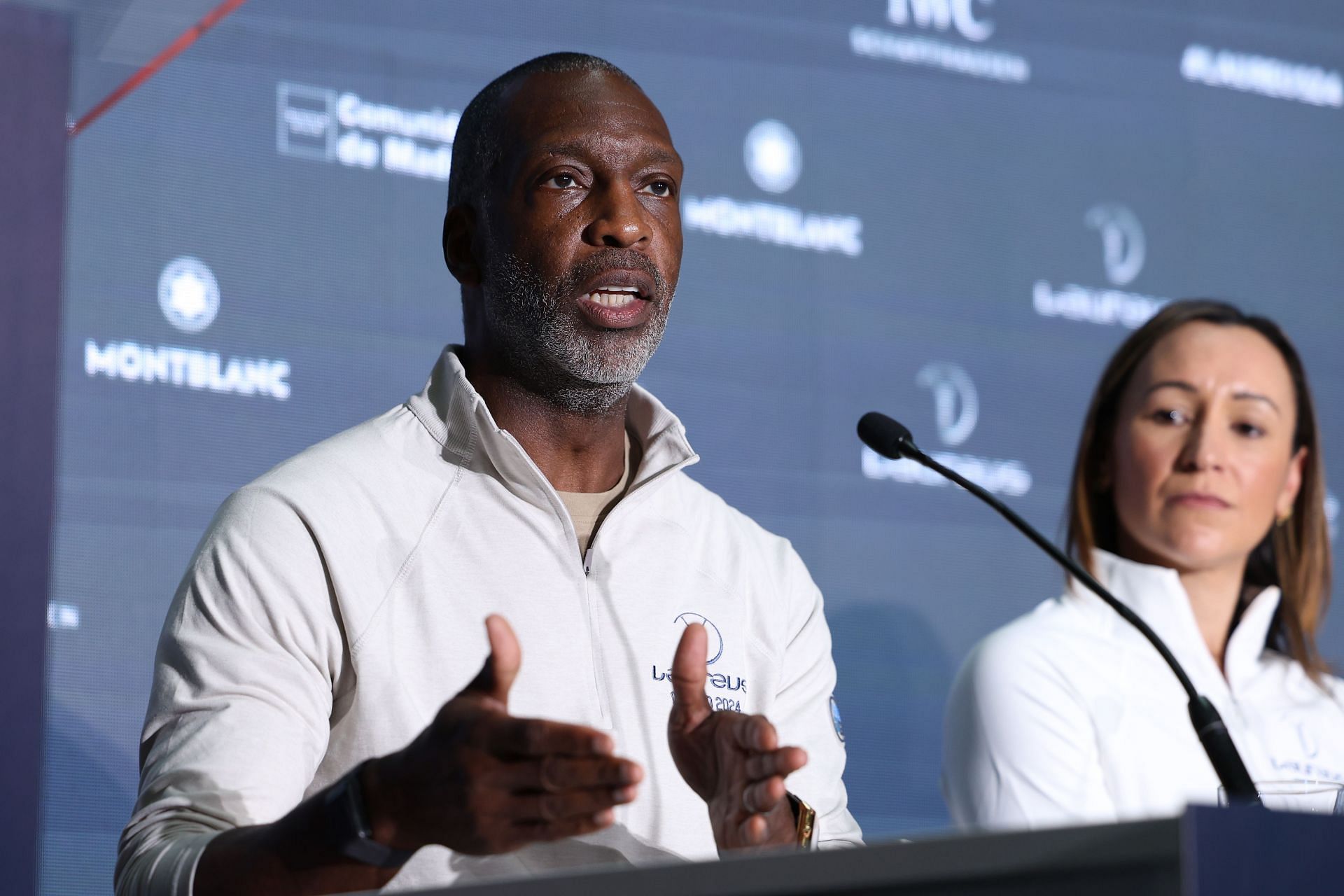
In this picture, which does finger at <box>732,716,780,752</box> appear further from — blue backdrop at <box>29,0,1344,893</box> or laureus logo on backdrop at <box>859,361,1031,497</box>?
laureus logo on backdrop at <box>859,361,1031,497</box>

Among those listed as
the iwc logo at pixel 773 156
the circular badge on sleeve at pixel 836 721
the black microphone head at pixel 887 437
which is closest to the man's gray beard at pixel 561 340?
the black microphone head at pixel 887 437

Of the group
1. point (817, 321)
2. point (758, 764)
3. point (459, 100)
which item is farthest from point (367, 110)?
point (758, 764)

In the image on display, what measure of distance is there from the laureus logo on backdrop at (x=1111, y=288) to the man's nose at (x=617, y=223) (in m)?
1.68

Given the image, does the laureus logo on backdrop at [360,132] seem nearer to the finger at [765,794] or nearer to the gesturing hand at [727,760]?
the gesturing hand at [727,760]

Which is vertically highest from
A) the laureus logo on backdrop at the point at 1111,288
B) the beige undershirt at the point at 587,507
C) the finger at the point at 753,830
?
the laureus logo on backdrop at the point at 1111,288

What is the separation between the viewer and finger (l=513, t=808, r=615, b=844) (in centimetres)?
96

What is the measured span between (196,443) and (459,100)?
0.75m

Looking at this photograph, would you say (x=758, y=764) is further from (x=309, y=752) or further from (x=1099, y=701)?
(x=1099, y=701)

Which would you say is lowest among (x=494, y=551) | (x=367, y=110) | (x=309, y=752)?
(x=309, y=752)

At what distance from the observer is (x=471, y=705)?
1.04 meters

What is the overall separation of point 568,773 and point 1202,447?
6.08ft

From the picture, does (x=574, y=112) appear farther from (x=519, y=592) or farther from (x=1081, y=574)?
(x=1081, y=574)

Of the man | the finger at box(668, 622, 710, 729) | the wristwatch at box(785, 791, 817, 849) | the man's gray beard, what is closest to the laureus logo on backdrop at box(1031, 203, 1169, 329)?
the man

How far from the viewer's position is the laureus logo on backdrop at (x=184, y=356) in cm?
239
